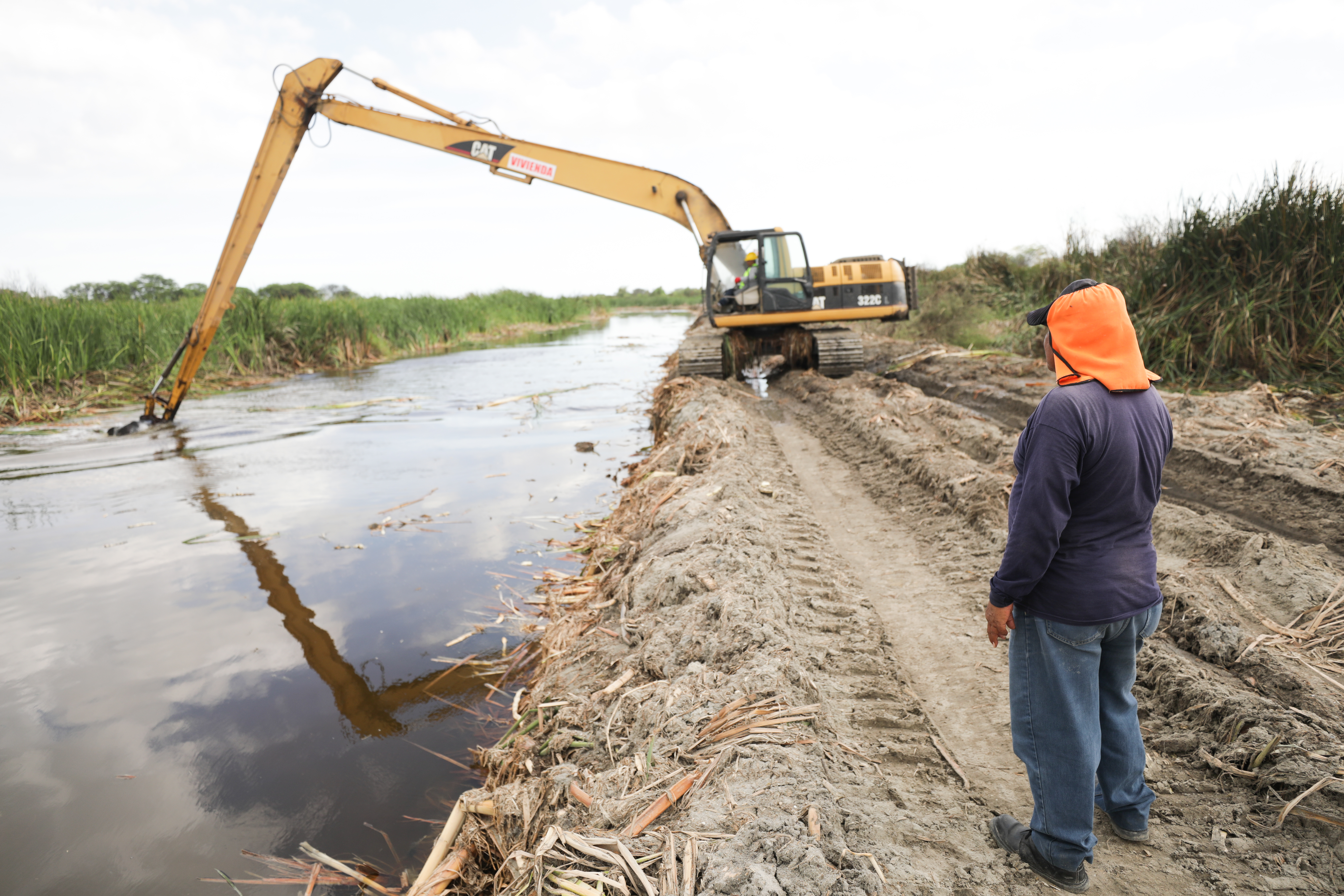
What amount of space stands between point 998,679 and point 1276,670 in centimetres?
112

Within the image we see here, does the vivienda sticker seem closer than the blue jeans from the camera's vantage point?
No

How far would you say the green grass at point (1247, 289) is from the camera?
7879 millimetres

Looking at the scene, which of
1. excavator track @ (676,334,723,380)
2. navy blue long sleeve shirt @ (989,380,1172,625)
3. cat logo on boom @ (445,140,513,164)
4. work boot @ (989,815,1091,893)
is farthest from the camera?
excavator track @ (676,334,723,380)

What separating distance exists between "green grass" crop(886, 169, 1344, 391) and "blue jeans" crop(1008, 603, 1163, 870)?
8.12 metres

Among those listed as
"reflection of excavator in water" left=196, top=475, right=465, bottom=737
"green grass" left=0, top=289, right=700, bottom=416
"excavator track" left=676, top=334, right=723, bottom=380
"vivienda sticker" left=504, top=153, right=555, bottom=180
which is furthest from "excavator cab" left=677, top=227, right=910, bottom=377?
"green grass" left=0, top=289, right=700, bottom=416

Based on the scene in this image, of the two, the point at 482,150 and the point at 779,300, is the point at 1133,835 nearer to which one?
the point at 779,300

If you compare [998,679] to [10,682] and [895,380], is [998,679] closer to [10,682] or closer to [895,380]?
[10,682]

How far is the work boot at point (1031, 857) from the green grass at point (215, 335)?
1534 centimetres

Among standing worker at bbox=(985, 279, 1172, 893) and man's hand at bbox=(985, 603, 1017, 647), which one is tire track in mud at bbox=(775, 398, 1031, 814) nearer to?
standing worker at bbox=(985, 279, 1172, 893)

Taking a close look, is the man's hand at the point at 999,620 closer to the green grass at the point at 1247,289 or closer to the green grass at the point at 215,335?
the green grass at the point at 1247,289

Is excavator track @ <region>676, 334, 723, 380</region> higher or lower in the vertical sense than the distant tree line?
lower

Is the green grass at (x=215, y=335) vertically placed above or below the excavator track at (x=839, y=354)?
above

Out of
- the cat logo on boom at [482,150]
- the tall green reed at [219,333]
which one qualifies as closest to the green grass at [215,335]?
the tall green reed at [219,333]

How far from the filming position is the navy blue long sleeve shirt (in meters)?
1.83
